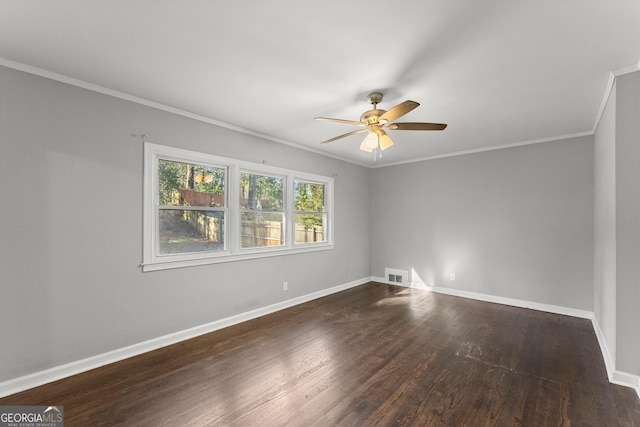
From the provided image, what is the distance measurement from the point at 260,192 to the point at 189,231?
1.17 m

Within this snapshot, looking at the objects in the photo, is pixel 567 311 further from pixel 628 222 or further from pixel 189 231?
pixel 189 231

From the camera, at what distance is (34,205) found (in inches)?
90.7

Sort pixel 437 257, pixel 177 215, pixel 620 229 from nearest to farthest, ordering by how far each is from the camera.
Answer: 1. pixel 620 229
2. pixel 177 215
3. pixel 437 257

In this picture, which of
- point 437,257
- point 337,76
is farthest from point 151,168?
point 437,257

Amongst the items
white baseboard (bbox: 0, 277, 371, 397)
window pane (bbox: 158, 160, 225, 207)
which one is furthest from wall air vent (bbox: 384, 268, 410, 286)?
window pane (bbox: 158, 160, 225, 207)

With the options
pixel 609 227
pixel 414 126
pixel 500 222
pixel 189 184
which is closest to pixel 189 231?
pixel 189 184

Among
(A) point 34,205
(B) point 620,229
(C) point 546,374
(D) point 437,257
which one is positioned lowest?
(C) point 546,374

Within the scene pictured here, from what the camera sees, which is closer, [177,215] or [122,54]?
[122,54]

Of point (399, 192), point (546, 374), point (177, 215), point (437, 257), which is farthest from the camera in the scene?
point (399, 192)

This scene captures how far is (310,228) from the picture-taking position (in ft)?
16.4

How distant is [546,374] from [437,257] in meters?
2.84

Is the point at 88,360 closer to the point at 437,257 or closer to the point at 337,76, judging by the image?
the point at 337,76

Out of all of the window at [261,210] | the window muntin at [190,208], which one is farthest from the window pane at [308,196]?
the window muntin at [190,208]

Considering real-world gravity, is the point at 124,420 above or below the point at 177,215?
below
